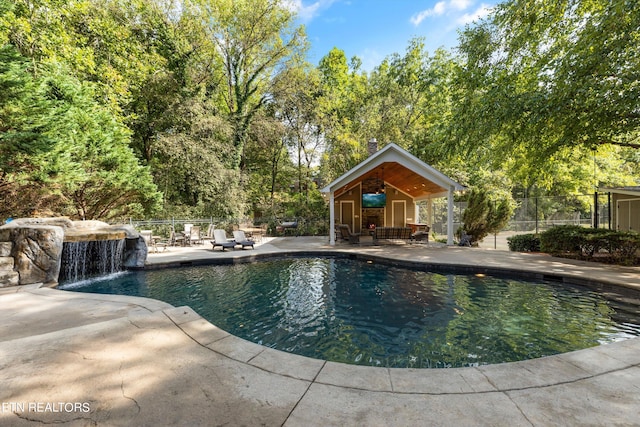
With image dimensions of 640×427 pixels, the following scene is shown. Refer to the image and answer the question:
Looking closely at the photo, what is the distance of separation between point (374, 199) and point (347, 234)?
3.25 m

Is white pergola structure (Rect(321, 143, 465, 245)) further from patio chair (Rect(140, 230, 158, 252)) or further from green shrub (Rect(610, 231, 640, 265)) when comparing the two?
patio chair (Rect(140, 230, 158, 252))

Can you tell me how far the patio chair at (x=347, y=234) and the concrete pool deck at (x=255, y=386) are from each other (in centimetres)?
1070

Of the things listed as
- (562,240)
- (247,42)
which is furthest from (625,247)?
(247,42)

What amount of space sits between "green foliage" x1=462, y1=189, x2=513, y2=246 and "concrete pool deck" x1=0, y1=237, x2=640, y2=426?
11.7 meters

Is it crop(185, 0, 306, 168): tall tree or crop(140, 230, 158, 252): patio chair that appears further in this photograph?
crop(185, 0, 306, 168): tall tree

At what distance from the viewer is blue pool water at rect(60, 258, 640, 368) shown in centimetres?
396

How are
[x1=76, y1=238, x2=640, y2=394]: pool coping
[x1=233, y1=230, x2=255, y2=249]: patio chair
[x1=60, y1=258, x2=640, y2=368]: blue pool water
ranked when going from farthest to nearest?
[x1=233, y1=230, x2=255, y2=249]: patio chair → [x1=60, y1=258, x2=640, y2=368]: blue pool water → [x1=76, y1=238, x2=640, y2=394]: pool coping

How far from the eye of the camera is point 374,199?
16.4 metres

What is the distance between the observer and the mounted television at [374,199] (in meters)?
16.4

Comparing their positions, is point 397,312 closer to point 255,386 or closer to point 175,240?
point 255,386

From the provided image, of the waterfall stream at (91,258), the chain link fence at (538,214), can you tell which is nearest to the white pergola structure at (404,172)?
the chain link fence at (538,214)

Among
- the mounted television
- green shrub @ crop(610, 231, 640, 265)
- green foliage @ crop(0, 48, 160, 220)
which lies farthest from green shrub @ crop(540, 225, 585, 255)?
green foliage @ crop(0, 48, 160, 220)

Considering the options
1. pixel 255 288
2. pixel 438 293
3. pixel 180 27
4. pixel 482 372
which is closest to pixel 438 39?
pixel 180 27

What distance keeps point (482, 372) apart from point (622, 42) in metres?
9.59
